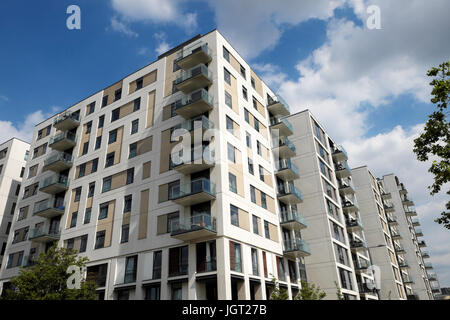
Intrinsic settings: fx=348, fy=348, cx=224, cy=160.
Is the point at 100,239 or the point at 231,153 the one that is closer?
the point at 231,153

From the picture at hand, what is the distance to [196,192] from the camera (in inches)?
1034

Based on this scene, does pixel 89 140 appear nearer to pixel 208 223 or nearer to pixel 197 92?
pixel 197 92

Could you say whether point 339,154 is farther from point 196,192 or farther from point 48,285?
point 48,285

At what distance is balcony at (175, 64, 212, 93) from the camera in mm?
31500

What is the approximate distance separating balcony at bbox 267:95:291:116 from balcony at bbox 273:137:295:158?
13.1ft

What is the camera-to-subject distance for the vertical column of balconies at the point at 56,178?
124 ft

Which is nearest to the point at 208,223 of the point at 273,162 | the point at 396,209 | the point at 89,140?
the point at 273,162

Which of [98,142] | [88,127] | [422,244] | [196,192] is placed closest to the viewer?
[196,192]

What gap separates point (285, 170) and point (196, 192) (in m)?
13.5

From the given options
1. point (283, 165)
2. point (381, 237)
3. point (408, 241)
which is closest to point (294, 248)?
point (283, 165)

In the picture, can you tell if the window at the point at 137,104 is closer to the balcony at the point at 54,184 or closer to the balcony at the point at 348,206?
the balcony at the point at 54,184

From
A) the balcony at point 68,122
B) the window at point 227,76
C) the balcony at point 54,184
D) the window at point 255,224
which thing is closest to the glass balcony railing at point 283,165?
the window at point 255,224

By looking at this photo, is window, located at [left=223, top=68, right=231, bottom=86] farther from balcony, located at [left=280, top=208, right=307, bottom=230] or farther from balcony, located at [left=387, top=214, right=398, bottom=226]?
balcony, located at [left=387, top=214, right=398, bottom=226]

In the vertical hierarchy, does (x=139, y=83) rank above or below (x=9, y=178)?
above
